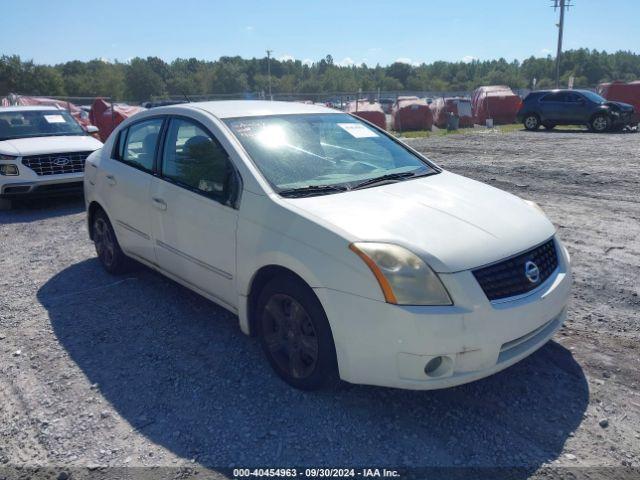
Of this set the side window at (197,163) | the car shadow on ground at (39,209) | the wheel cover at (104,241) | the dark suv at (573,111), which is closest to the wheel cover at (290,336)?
the side window at (197,163)

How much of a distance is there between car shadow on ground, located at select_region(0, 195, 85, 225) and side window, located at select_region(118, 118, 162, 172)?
13.0 feet

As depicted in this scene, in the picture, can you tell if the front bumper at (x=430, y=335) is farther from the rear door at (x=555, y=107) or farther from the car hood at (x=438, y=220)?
the rear door at (x=555, y=107)

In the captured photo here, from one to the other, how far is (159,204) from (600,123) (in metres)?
20.7

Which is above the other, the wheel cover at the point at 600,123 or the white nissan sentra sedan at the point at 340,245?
the wheel cover at the point at 600,123

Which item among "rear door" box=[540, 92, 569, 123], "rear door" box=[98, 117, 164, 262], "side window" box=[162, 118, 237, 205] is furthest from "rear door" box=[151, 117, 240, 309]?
"rear door" box=[540, 92, 569, 123]

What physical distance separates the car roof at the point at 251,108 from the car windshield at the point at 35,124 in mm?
6294

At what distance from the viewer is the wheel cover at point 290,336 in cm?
308

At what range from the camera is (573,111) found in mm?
21000

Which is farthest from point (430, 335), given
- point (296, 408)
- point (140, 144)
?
point (140, 144)

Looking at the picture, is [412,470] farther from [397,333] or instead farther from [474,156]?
[474,156]

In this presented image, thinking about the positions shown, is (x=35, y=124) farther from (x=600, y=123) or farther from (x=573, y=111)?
(x=600, y=123)

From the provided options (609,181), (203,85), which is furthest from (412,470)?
(203,85)

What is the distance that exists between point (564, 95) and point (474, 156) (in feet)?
35.9

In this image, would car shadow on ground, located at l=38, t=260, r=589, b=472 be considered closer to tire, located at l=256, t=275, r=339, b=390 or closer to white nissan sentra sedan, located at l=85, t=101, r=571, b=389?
tire, located at l=256, t=275, r=339, b=390
